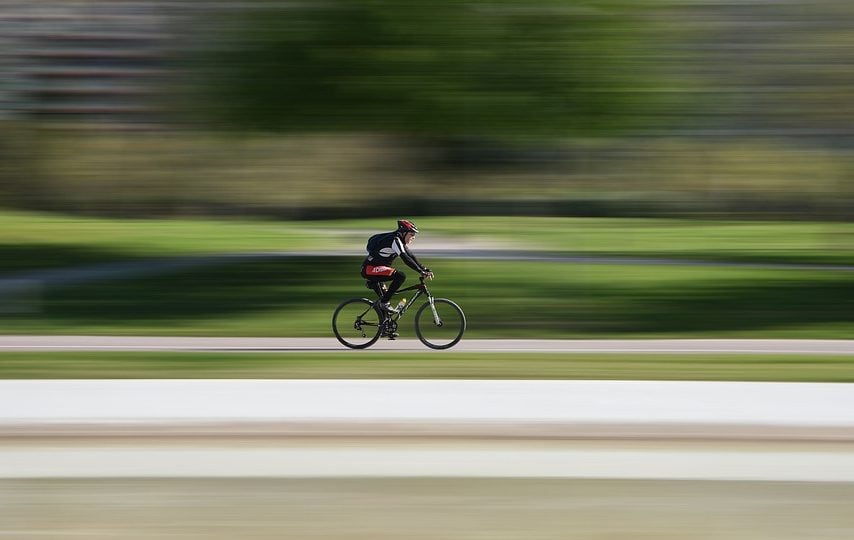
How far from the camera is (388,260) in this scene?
11812 mm

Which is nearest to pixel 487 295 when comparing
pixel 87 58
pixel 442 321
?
pixel 442 321

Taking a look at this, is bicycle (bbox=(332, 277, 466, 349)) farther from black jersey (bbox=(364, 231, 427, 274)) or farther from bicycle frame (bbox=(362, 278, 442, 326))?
black jersey (bbox=(364, 231, 427, 274))

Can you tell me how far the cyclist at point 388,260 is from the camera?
37.7ft

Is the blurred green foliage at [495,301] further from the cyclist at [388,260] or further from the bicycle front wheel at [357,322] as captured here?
the cyclist at [388,260]

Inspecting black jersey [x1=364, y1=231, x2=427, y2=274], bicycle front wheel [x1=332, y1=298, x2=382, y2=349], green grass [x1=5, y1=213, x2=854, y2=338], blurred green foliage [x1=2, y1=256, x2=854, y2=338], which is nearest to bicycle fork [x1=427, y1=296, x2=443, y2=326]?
bicycle front wheel [x1=332, y1=298, x2=382, y2=349]

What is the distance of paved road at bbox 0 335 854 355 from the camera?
1398cm

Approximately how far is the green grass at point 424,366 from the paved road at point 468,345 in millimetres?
446

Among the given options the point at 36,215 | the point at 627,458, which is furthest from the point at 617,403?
Result: the point at 36,215

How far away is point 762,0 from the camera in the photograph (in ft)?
81.1

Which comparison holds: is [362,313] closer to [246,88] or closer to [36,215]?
[246,88]

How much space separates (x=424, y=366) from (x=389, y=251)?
1.40 meters

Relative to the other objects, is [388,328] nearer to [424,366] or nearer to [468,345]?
[424,366]

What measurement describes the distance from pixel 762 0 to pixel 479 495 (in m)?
20.1

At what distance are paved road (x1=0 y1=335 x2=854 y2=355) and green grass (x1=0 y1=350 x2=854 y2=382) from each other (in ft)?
1.46
